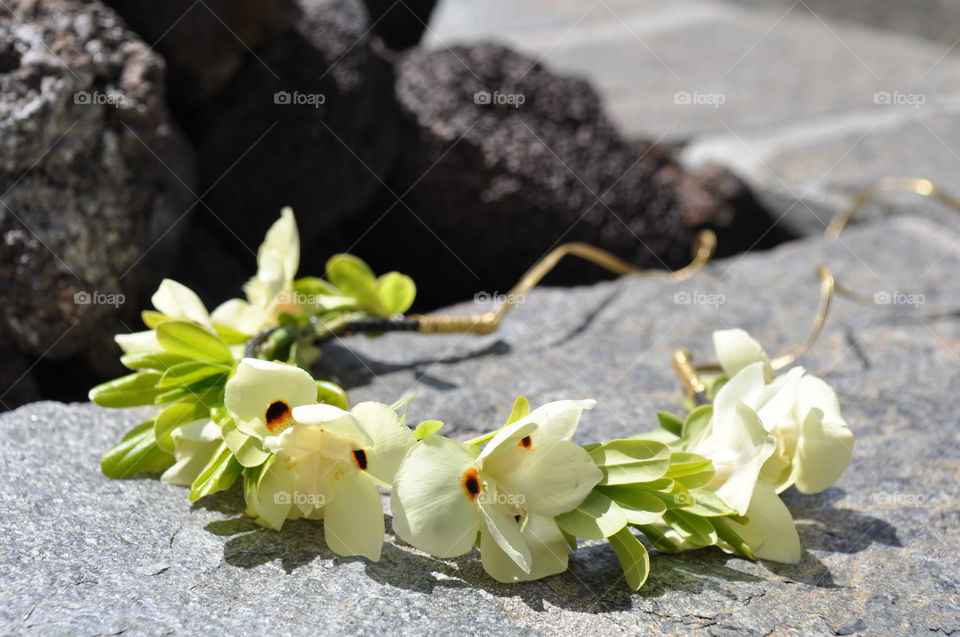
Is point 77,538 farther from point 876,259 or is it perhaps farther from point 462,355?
point 876,259

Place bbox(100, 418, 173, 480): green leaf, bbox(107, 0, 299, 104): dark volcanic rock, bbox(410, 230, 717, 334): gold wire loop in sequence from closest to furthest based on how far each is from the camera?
bbox(100, 418, 173, 480): green leaf
bbox(410, 230, 717, 334): gold wire loop
bbox(107, 0, 299, 104): dark volcanic rock

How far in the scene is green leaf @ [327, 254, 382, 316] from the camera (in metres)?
1.33

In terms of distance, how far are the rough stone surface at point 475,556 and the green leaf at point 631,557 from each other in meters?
0.02

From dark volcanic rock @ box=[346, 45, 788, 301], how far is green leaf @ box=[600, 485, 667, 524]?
114cm

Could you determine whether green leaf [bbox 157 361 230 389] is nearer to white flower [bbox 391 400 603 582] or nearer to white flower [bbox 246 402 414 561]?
white flower [bbox 246 402 414 561]

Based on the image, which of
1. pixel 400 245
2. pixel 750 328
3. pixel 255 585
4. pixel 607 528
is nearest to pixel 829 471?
pixel 607 528

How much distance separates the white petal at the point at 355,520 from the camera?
0.86 metres

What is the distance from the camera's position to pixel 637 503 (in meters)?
0.88

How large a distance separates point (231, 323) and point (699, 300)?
2.92ft

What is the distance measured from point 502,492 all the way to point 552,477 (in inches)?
1.9

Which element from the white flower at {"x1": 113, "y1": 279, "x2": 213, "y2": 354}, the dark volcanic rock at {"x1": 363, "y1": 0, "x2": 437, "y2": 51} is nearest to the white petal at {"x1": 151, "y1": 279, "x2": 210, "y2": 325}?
the white flower at {"x1": 113, "y1": 279, "x2": 213, "y2": 354}

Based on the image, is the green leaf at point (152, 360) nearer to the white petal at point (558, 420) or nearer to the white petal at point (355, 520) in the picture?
the white petal at point (355, 520)

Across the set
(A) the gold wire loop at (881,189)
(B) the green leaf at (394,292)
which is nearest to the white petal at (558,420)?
(B) the green leaf at (394,292)

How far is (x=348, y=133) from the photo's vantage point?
6.06ft
